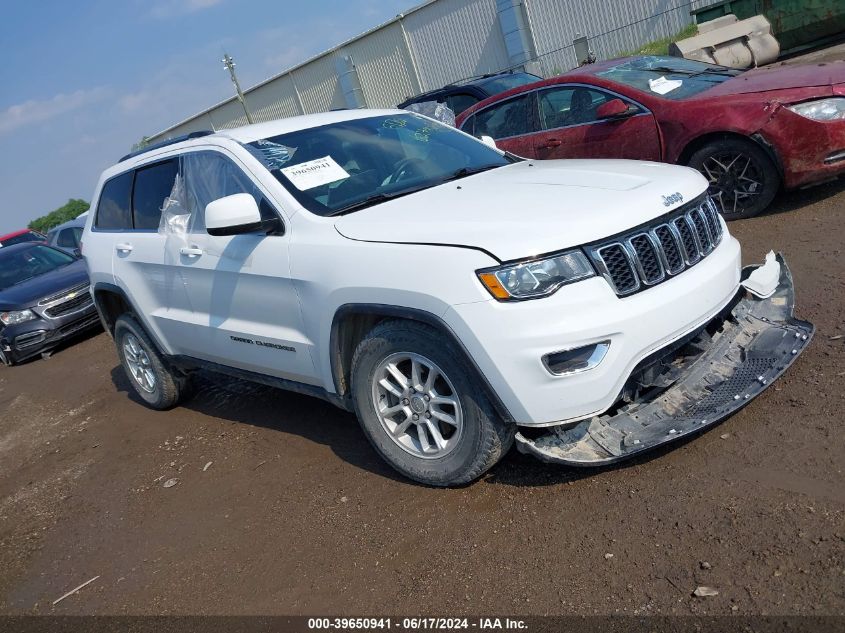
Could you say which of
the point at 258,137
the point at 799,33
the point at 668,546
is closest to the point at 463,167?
the point at 258,137

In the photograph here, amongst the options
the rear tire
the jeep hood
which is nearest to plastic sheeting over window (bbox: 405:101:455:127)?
the rear tire

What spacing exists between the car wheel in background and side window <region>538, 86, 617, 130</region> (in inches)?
46.9

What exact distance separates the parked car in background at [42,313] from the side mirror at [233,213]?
7.44m

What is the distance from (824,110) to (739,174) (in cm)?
80

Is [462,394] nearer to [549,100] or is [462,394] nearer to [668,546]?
[668,546]

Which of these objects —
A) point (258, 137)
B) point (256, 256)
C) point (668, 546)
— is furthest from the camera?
point (258, 137)

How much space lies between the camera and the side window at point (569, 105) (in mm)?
7289

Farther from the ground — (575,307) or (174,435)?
(575,307)

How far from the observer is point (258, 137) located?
4434 millimetres

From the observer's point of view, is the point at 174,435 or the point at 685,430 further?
the point at 174,435

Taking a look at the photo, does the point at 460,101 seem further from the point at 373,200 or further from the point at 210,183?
the point at 373,200

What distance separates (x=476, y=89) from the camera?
1052cm

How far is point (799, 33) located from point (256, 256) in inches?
546

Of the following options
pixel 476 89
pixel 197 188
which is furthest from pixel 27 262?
pixel 197 188
